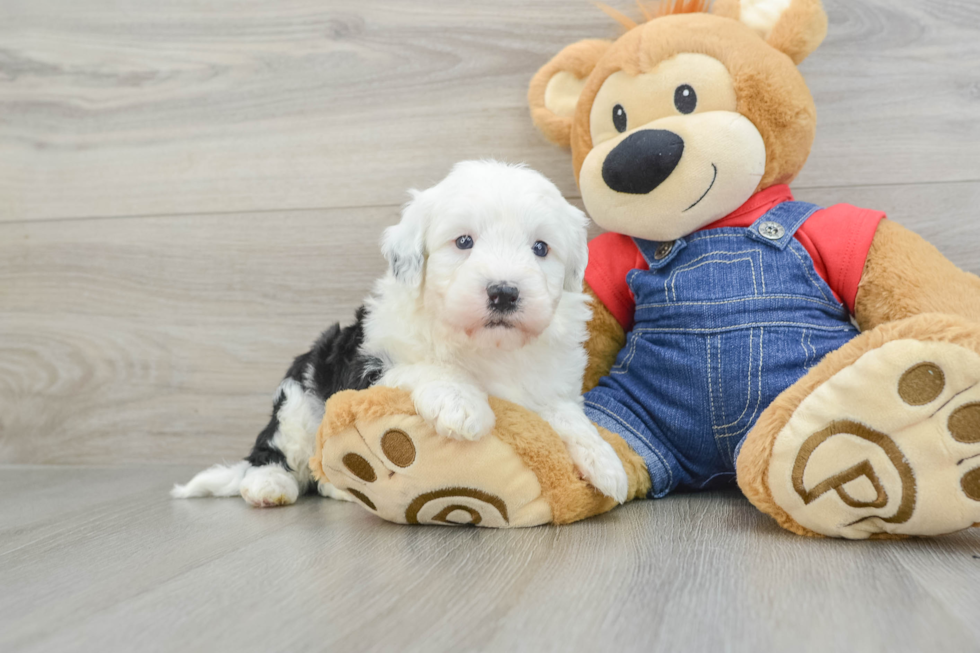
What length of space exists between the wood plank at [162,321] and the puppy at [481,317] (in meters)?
0.58

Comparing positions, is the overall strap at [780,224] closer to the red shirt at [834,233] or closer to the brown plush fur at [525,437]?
the red shirt at [834,233]

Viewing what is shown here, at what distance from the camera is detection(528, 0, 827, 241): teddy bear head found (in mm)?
1459

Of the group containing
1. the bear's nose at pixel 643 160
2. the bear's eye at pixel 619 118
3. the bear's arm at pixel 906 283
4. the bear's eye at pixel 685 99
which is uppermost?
the bear's eye at pixel 685 99

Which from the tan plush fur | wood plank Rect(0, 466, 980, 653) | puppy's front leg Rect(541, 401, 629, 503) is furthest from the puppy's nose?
the tan plush fur

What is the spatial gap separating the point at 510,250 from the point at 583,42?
2.30ft

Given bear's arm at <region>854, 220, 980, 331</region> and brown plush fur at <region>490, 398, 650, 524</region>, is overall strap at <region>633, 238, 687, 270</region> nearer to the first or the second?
bear's arm at <region>854, 220, 980, 331</region>

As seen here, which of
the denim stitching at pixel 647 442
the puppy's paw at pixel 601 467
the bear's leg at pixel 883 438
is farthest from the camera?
the denim stitching at pixel 647 442

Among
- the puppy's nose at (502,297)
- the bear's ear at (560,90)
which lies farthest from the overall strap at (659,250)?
the puppy's nose at (502,297)

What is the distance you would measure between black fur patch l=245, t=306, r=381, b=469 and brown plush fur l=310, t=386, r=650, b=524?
14cm

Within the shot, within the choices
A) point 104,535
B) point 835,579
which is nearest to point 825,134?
point 835,579

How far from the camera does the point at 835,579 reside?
0.99 m

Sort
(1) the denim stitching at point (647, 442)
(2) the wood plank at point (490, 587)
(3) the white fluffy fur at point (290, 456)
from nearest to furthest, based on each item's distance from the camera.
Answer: (2) the wood plank at point (490, 587) < (1) the denim stitching at point (647, 442) < (3) the white fluffy fur at point (290, 456)

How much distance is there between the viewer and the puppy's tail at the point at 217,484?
5.74 feet

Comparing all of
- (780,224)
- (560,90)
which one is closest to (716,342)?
(780,224)
